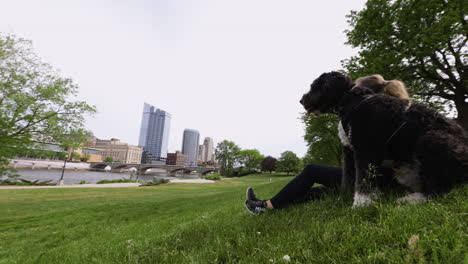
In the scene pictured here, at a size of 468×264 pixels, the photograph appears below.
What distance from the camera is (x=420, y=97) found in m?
11.3

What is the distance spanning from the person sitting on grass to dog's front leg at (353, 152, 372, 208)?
64 centimetres

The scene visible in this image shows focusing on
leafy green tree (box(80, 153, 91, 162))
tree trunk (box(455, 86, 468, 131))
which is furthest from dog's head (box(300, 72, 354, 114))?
leafy green tree (box(80, 153, 91, 162))

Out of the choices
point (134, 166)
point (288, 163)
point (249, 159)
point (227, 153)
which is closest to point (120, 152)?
point (134, 166)

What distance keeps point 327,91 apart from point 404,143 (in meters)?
1.18

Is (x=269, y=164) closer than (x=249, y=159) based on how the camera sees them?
Yes

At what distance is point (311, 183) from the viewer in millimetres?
3080

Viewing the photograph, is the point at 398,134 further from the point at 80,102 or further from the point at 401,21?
the point at 80,102

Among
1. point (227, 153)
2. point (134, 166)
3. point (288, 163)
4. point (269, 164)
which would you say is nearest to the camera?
point (288, 163)

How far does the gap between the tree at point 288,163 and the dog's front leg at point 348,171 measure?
2715 inches

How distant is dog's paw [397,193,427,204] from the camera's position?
6.63 feet

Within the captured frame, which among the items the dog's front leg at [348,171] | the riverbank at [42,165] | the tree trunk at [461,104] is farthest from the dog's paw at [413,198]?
the riverbank at [42,165]

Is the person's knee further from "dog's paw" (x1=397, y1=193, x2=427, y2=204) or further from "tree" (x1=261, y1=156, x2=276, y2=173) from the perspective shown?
"tree" (x1=261, y1=156, x2=276, y2=173)

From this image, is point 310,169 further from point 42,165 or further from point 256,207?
point 42,165

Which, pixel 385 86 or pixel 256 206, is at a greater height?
pixel 385 86
